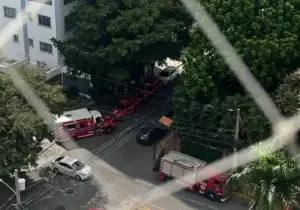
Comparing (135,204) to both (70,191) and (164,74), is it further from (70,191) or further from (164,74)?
(164,74)

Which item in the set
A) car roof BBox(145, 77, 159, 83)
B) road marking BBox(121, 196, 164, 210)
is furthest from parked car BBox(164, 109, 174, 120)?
road marking BBox(121, 196, 164, 210)

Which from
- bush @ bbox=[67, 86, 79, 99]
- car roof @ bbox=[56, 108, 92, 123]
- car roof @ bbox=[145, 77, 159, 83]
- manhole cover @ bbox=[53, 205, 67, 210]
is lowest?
manhole cover @ bbox=[53, 205, 67, 210]

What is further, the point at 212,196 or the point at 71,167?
the point at 71,167

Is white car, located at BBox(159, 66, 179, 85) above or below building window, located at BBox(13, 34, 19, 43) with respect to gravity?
below

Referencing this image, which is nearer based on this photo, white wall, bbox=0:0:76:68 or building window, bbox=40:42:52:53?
white wall, bbox=0:0:76:68

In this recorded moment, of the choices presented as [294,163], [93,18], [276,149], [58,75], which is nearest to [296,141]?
[276,149]

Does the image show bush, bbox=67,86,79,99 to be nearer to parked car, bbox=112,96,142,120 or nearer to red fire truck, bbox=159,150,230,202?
parked car, bbox=112,96,142,120

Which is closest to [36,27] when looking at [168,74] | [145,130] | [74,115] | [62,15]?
[62,15]
